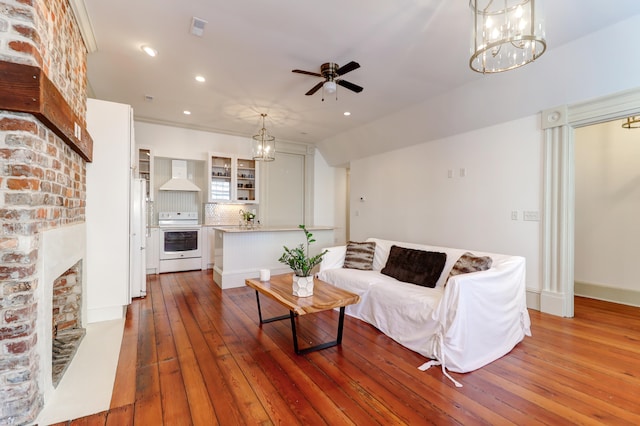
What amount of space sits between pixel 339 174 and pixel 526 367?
622 cm

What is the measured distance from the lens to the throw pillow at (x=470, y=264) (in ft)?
9.08

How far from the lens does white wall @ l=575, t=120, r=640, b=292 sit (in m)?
3.88

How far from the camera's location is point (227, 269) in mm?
4605

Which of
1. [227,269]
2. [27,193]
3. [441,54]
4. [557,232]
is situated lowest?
[227,269]

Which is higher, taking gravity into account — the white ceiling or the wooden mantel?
the white ceiling

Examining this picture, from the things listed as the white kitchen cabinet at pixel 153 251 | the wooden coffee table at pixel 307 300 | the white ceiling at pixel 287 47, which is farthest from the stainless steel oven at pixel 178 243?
the wooden coffee table at pixel 307 300

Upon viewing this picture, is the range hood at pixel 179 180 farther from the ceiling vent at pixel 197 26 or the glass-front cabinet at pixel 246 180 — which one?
the ceiling vent at pixel 197 26

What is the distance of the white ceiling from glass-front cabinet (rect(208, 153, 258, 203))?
1.53m

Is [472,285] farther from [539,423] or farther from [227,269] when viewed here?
[227,269]

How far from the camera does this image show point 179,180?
596cm

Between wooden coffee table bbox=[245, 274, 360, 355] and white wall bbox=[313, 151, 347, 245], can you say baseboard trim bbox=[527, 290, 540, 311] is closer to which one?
wooden coffee table bbox=[245, 274, 360, 355]

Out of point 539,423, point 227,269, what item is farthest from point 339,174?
point 539,423

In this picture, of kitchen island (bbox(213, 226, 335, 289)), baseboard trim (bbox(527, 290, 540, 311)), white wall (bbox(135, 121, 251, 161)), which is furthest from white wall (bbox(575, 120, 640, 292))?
white wall (bbox(135, 121, 251, 161))

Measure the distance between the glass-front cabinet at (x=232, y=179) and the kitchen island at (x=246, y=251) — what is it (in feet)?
5.04
